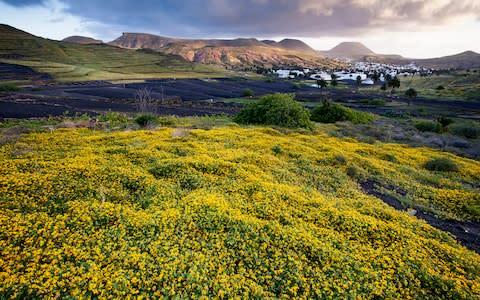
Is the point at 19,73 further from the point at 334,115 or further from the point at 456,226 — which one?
the point at 456,226

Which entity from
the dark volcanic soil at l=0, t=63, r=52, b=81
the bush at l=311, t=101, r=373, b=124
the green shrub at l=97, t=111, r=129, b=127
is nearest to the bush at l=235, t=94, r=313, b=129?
the bush at l=311, t=101, r=373, b=124

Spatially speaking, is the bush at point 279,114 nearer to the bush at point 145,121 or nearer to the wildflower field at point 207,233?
the bush at point 145,121

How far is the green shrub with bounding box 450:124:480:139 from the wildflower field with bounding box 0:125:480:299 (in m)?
32.6

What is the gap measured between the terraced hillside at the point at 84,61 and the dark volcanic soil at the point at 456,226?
113 metres

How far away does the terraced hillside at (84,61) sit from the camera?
115m

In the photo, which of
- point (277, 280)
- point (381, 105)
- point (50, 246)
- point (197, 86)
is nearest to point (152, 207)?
point (50, 246)

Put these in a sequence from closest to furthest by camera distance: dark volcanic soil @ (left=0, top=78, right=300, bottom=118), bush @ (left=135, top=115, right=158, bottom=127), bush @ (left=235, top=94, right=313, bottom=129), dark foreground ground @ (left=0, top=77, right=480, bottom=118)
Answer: bush @ (left=135, top=115, right=158, bottom=127) → bush @ (left=235, top=94, right=313, bottom=129) → dark volcanic soil @ (left=0, top=78, right=300, bottom=118) → dark foreground ground @ (left=0, top=77, right=480, bottom=118)

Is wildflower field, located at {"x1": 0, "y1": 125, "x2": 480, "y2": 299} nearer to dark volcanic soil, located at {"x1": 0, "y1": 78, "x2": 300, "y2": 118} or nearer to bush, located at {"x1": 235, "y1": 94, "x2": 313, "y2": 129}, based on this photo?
Result: bush, located at {"x1": 235, "y1": 94, "x2": 313, "y2": 129}

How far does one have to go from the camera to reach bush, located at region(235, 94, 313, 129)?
112ft

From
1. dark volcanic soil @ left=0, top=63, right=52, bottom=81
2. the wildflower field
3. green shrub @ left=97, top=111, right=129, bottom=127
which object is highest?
dark volcanic soil @ left=0, top=63, right=52, bottom=81

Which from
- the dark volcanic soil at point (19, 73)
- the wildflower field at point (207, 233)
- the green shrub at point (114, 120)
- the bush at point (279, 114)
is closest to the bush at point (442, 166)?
the wildflower field at point (207, 233)

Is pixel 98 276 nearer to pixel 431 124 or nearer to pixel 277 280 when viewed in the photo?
pixel 277 280

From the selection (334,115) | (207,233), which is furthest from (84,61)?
(207,233)

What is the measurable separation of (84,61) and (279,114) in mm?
144651
